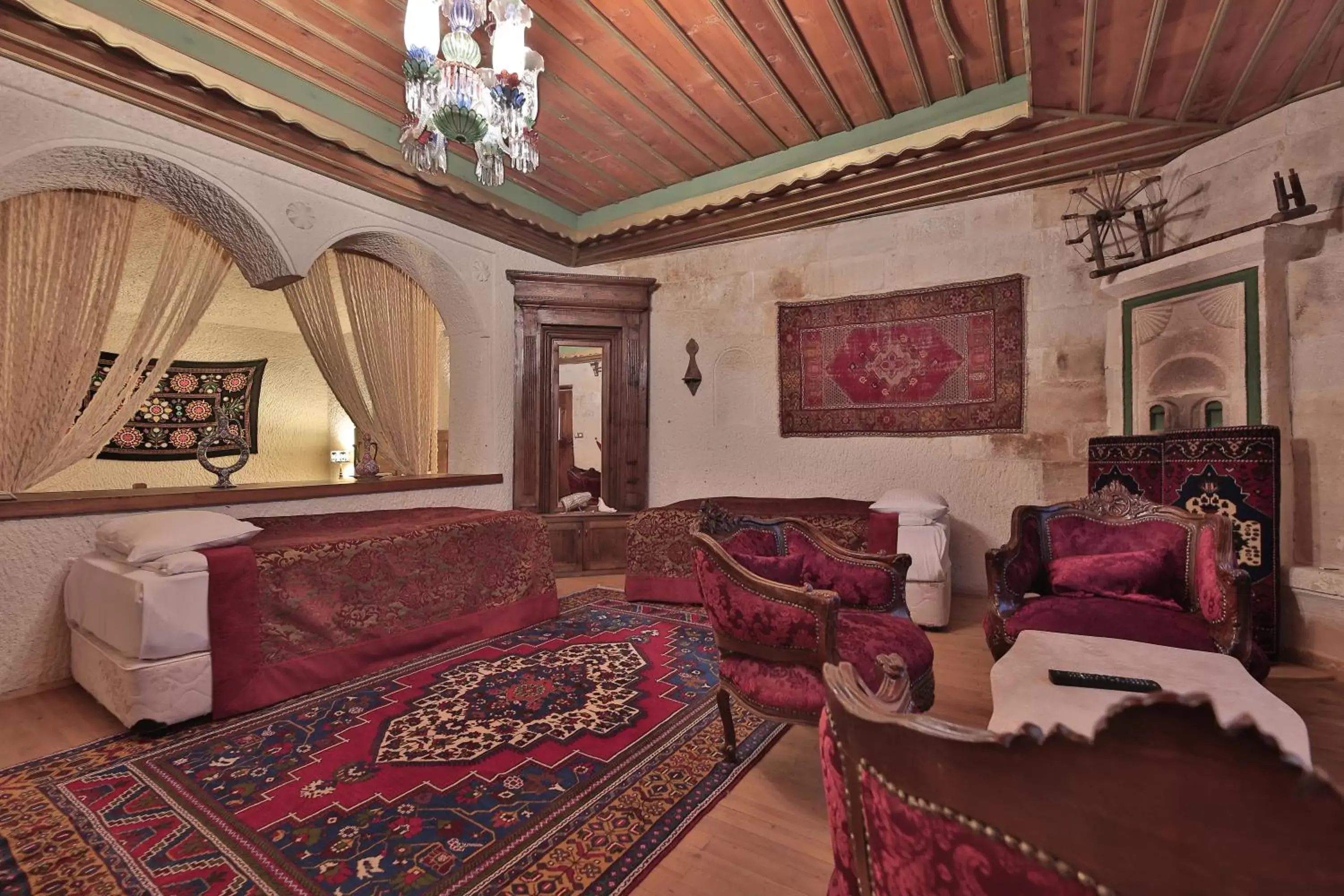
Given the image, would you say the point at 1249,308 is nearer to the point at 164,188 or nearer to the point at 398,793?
the point at 398,793

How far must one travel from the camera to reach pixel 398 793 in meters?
2.08

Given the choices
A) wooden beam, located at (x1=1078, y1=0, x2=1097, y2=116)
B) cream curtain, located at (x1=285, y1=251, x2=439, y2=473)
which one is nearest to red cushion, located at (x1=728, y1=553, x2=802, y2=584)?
wooden beam, located at (x1=1078, y1=0, x2=1097, y2=116)

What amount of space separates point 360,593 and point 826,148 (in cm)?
456

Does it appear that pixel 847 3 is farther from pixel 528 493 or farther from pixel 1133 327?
pixel 528 493

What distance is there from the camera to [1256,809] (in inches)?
19.7

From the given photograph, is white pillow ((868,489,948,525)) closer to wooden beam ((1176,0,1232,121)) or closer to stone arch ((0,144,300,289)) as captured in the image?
wooden beam ((1176,0,1232,121))

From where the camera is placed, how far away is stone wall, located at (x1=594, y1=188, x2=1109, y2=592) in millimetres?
4336

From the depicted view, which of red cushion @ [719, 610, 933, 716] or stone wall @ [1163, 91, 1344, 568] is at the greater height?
stone wall @ [1163, 91, 1344, 568]

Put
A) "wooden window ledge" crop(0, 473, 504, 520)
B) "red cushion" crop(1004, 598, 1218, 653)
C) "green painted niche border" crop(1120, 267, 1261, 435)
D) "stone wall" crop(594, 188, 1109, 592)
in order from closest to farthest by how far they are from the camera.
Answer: "red cushion" crop(1004, 598, 1218, 653) < "wooden window ledge" crop(0, 473, 504, 520) < "green painted niche border" crop(1120, 267, 1261, 435) < "stone wall" crop(594, 188, 1109, 592)

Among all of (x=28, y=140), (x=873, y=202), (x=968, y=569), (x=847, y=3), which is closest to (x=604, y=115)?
(x=847, y=3)

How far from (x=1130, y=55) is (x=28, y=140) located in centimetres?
565

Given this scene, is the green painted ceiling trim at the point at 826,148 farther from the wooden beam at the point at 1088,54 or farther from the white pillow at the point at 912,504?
the white pillow at the point at 912,504

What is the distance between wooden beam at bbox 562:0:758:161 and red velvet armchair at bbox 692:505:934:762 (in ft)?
9.20

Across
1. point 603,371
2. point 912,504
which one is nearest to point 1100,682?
point 912,504
